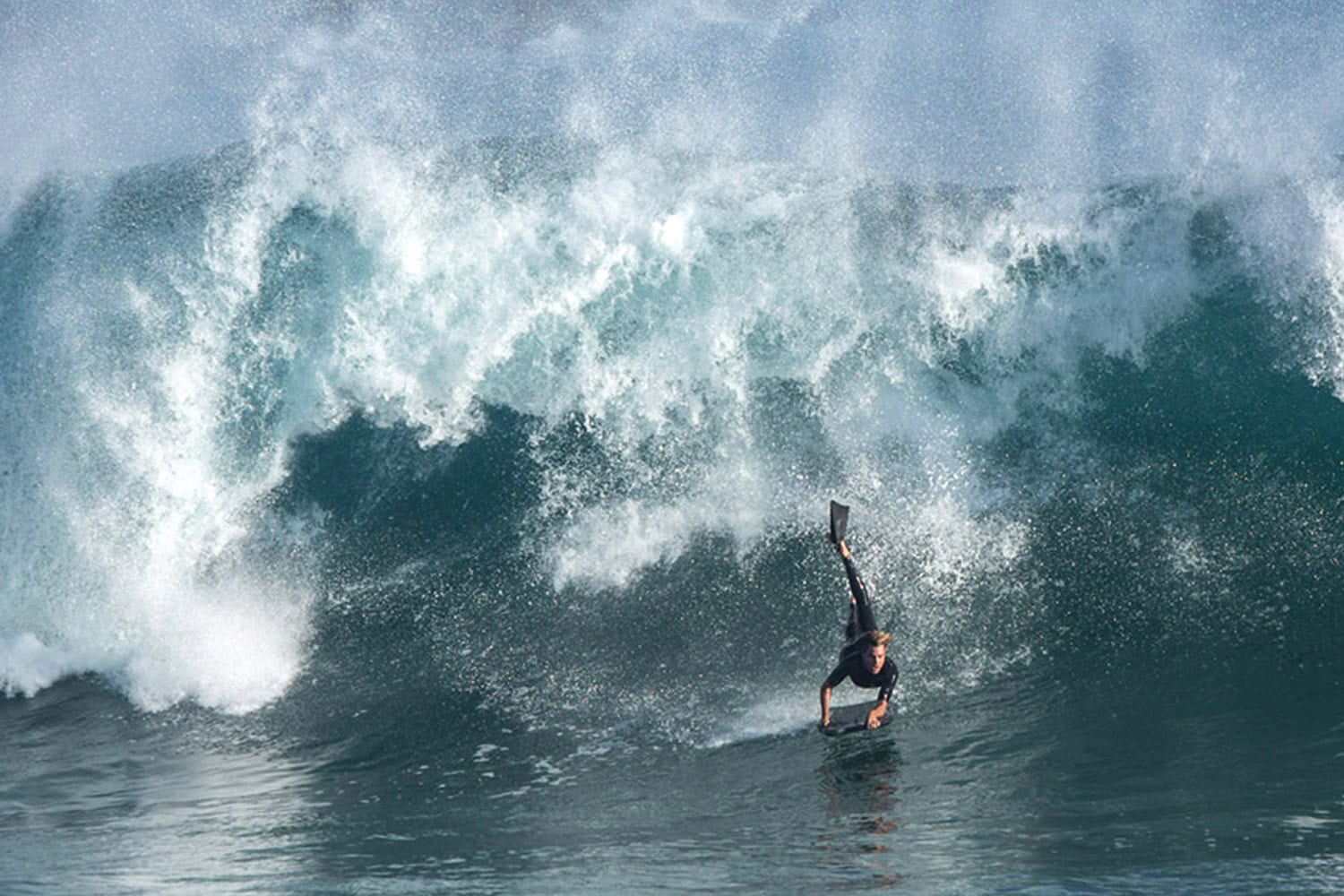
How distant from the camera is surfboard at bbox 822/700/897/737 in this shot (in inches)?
356

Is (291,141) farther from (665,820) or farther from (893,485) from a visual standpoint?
(665,820)

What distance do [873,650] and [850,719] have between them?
622mm

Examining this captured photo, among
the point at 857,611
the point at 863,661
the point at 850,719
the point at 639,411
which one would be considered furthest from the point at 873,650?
the point at 639,411

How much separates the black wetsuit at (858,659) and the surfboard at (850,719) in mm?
189

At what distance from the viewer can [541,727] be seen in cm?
1029

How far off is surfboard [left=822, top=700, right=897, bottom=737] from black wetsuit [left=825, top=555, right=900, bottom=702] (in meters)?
0.19

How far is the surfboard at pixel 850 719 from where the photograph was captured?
9039mm

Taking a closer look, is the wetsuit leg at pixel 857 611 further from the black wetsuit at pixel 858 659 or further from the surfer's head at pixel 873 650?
the surfer's head at pixel 873 650

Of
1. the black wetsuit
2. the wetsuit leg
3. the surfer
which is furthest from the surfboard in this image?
the wetsuit leg

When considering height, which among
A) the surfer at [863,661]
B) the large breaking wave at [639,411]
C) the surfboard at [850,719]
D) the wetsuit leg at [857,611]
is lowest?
the surfboard at [850,719]

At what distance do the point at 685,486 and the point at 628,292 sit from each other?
2613 mm

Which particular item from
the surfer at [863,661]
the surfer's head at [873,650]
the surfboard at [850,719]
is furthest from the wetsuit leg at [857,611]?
the surfboard at [850,719]

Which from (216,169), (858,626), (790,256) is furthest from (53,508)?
(858,626)

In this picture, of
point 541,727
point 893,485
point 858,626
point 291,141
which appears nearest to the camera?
point 858,626
